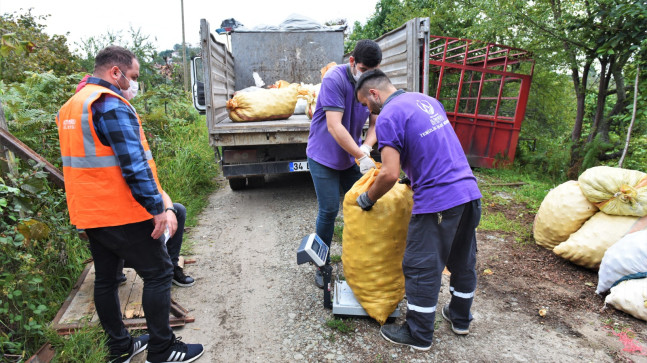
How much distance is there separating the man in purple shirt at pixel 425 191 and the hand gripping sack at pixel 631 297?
1091 millimetres

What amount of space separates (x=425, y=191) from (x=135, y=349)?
1845 millimetres

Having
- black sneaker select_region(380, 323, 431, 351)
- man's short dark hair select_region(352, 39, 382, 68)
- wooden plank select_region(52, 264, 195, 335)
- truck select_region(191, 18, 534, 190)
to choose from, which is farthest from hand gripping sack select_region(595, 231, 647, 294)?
wooden plank select_region(52, 264, 195, 335)

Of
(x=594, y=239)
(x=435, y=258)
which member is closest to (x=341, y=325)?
(x=435, y=258)

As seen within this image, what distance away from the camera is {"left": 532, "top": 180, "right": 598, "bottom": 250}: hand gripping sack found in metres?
3.10

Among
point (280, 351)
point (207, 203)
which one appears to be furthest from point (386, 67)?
point (280, 351)

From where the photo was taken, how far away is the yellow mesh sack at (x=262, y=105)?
4648 millimetres

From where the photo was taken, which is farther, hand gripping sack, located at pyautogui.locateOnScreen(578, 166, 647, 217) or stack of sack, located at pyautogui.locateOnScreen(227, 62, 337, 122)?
stack of sack, located at pyautogui.locateOnScreen(227, 62, 337, 122)

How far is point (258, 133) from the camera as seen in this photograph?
4273 millimetres

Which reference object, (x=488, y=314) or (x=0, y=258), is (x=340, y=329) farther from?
(x=0, y=258)

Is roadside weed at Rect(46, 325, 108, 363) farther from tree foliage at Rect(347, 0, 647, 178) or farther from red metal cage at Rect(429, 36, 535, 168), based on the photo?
red metal cage at Rect(429, 36, 535, 168)

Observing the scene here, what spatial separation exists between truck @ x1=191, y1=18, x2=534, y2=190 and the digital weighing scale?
2.09 meters

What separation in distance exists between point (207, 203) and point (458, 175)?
3813 mm

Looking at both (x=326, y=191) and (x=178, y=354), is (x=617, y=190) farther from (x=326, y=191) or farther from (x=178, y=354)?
(x=178, y=354)

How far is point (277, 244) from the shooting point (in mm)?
3734
